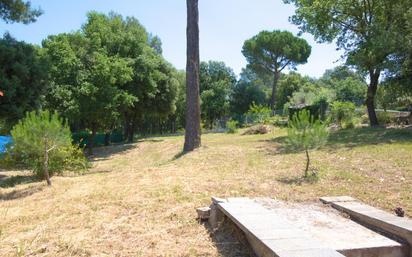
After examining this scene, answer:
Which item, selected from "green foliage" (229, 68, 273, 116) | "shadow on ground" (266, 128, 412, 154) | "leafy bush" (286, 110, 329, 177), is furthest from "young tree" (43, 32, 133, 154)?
"green foliage" (229, 68, 273, 116)

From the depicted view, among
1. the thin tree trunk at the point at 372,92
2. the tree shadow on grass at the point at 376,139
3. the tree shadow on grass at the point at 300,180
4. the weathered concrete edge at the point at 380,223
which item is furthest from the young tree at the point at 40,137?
the thin tree trunk at the point at 372,92

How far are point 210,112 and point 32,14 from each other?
98.6 feet

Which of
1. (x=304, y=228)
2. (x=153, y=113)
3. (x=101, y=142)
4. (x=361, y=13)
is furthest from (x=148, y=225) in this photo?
(x=101, y=142)

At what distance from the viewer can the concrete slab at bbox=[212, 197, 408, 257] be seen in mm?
3168

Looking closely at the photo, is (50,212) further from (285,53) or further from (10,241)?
(285,53)

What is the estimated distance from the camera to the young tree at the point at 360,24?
49.0 feet

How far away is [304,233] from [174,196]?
2889 millimetres

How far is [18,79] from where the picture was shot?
11.9 metres

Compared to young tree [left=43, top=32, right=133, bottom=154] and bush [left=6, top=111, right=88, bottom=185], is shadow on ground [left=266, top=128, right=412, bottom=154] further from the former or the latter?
young tree [left=43, top=32, right=133, bottom=154]

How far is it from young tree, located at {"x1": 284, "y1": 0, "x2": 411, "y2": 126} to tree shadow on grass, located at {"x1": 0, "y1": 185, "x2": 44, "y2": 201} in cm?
1185

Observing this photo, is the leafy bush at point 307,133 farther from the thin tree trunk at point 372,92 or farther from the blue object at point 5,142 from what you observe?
the thin tree trunk at point 372,92

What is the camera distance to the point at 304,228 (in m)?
4.29

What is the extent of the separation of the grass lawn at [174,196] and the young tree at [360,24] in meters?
5.31

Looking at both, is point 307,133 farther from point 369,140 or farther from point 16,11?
point 16,11
